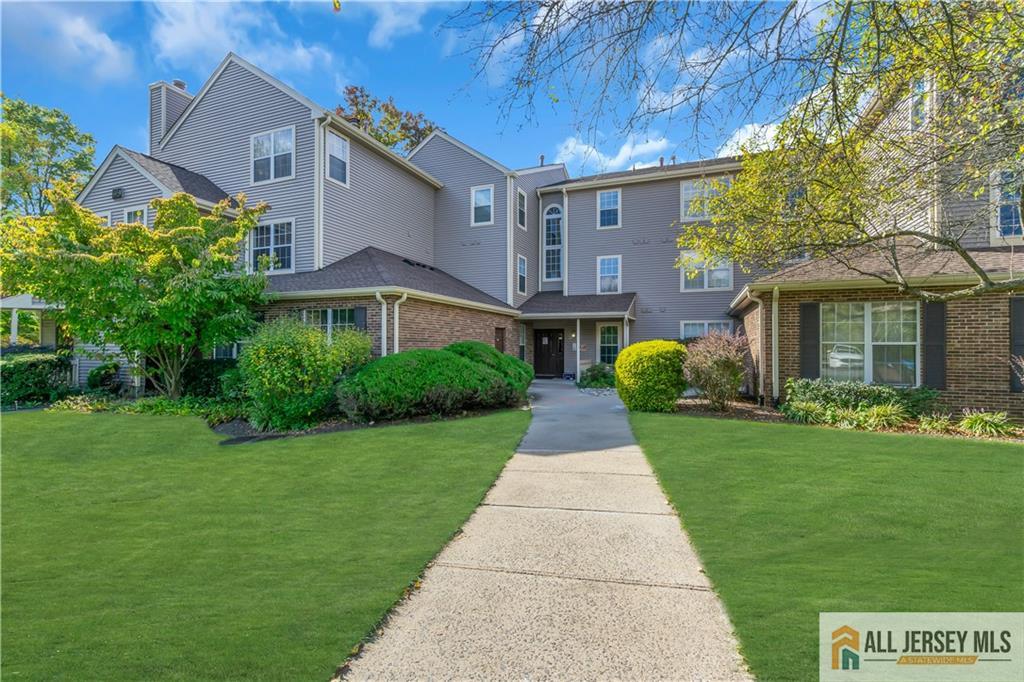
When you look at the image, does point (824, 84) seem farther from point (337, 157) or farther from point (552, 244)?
point (552, 244)

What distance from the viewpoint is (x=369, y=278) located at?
1289 centimetres

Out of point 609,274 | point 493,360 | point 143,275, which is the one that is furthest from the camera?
point 609,274

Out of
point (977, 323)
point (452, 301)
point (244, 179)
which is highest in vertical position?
point (244, 179)

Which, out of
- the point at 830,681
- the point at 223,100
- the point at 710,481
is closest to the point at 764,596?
the point at 830,681

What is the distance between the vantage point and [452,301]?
14328 mm

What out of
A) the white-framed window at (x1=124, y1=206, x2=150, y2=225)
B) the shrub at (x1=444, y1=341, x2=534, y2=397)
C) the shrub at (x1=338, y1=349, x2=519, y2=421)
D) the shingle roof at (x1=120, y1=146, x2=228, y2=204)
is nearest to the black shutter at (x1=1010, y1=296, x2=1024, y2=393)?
the shrub at (x1=444, y1=341, x2=534, y2=397)

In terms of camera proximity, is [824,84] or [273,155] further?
[273,155]

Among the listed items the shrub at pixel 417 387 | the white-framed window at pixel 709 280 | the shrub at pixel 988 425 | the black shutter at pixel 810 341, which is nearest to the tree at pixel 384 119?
the white-framed window at pixel 709 280

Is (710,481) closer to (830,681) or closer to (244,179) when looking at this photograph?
(830,681)

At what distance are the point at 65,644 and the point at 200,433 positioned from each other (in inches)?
315

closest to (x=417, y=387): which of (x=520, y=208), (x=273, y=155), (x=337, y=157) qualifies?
(x=337, y=157)

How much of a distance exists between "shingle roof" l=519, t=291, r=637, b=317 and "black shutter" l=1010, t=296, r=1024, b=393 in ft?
34.3

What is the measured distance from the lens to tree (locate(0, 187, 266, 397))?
11.1 meters

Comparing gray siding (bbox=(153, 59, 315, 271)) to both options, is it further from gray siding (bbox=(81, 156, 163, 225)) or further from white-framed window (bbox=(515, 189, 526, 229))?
white-framed window (bbox=(515, 189, 526, 229))
